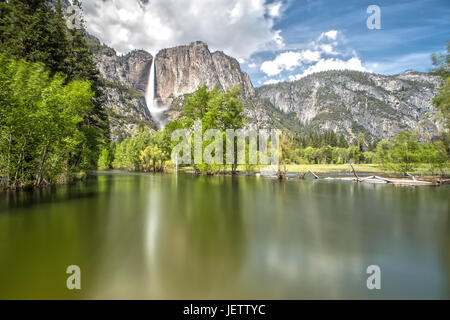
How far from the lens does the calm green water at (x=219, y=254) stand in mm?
4258

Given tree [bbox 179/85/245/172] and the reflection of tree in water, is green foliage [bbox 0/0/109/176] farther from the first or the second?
tree [bbox 179/85/245/172]

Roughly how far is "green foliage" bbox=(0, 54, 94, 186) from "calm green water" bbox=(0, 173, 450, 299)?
29.0 feet

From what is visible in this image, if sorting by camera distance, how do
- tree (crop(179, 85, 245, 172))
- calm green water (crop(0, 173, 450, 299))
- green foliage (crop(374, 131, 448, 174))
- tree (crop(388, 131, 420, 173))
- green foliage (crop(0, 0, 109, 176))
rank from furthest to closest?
tree (crop(179, 85, 245, 172)) < tree (crop(388, 131, 420, 173)) < green foliage (crop(374, 131, 448, 174)) < green foliage (crop(0, 0, 109, 176)) < calm green water (crop(0, 173, 450, 299))

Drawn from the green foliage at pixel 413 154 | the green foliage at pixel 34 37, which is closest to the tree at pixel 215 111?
the green foliage at pixel 34 37

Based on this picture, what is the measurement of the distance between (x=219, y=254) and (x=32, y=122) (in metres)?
19.6

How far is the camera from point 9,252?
19.0 feet

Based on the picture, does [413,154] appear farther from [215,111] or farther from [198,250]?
[198,250]

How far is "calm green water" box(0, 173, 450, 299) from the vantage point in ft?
14.0

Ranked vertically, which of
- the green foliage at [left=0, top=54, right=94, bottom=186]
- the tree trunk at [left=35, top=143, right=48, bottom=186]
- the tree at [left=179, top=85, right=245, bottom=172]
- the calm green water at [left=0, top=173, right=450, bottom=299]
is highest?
the tree at [left=179, top=85, right=245, bottom=172]

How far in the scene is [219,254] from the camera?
586 cm

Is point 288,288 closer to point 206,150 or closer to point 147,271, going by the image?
point 147,271

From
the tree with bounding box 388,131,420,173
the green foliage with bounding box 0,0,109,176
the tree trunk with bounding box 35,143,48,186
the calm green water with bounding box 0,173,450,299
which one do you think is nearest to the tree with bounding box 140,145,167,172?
the green foliage with bounding box 0,0,109,176

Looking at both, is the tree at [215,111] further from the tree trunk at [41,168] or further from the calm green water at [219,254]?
the calm green water at [219,254]

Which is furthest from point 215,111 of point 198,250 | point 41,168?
point 198,250
